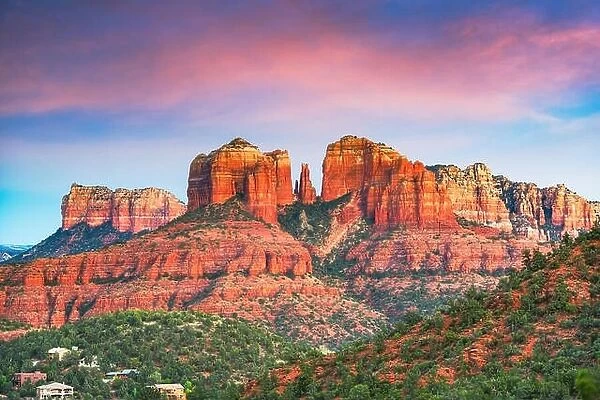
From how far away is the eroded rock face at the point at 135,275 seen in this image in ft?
595

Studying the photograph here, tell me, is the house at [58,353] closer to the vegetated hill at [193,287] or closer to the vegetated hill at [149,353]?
the vegetated hill at [149,353]

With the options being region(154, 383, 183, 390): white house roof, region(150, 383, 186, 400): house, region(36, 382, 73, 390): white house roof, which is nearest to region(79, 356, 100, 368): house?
region(36, 382, 73, 390): white house roof

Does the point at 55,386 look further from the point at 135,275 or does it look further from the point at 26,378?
the point at 135,275

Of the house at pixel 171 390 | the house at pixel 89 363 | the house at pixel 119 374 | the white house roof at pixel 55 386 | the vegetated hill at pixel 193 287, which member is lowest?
the house at pixel 171 390

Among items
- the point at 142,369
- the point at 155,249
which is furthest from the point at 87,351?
the point at 155,249

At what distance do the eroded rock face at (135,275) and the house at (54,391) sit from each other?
7227cm

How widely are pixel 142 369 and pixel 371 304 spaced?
88101 mm

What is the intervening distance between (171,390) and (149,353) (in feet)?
56.4

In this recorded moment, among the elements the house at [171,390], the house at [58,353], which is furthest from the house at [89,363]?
the house at [171,390]

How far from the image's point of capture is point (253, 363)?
403 ft

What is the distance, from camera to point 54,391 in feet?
343

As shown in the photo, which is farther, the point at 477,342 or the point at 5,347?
the point at 5,347

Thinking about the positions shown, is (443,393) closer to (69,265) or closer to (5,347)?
(5,347)

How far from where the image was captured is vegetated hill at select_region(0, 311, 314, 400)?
10912 centimetres
